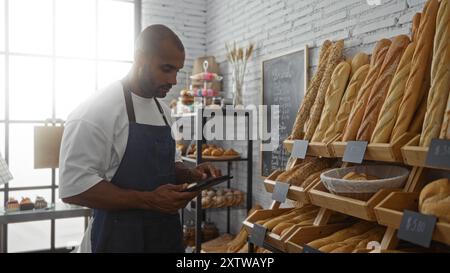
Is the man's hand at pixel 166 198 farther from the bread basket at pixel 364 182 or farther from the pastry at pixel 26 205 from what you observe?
the pastry at pixel 26 205

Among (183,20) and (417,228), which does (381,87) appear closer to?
(417,228)

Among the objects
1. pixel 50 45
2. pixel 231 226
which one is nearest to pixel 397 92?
pixel 231 226

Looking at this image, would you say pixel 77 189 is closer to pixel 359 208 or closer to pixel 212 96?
pixel 359 208

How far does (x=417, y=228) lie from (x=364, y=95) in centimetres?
72

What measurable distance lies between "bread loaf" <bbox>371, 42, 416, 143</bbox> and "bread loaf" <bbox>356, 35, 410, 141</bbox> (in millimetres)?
54

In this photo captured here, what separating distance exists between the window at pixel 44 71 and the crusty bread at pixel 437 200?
390 cm

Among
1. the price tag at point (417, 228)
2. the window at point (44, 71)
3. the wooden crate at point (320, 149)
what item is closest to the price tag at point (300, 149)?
the wooden crate at point (320, 149)

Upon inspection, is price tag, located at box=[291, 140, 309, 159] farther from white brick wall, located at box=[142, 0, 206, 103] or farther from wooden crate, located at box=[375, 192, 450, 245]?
white brick wall, located at box=[142, 0, 206, 103]

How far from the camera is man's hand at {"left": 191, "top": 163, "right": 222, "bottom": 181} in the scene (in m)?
2.11

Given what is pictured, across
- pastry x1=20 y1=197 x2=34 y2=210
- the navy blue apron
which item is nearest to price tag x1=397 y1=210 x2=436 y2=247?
the navy blue apron

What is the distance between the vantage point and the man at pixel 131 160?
1.63 meters

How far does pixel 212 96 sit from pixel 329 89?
1864mm

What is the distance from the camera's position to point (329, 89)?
6.95ft

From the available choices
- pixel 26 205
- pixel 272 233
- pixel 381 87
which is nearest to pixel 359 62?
pixel 381 87
